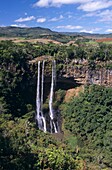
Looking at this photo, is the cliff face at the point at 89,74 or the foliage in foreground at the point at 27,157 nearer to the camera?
the foliage in foreground at the point at 27,157

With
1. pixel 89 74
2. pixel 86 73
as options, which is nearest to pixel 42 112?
pixel 86 73

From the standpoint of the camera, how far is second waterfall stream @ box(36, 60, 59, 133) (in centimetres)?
4416

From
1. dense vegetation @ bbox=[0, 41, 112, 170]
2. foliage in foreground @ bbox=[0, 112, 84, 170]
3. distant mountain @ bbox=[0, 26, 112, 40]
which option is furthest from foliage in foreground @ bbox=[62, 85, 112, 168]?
distant mountain @ bbox=[0, 26, 112, 40]

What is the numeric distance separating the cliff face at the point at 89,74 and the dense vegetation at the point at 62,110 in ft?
2.68

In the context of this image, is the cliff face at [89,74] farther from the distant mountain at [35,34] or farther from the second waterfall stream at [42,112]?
the distant mountain at [35,34]

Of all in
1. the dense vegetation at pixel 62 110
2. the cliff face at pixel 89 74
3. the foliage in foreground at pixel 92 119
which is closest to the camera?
the dense vegetation at pixel 62 110

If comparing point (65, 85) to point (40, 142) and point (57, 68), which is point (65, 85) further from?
point (40, 142)

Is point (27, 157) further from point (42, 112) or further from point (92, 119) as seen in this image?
point (42, 112)

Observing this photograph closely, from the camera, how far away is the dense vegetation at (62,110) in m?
31.8

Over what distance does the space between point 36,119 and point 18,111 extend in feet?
10.3

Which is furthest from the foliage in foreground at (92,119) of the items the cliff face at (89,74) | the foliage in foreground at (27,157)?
the foliage in foreground at (27,157)

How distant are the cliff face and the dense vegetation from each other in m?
0.82

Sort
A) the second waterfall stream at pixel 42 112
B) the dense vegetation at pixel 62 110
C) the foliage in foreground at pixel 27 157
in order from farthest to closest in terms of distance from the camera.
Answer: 1. the second waterfall stream at pixel 42 112
2. the dense vegetation at pixel 62 110
3. the foliage in foreground at pixel 27 157

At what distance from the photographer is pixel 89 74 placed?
47.7m
